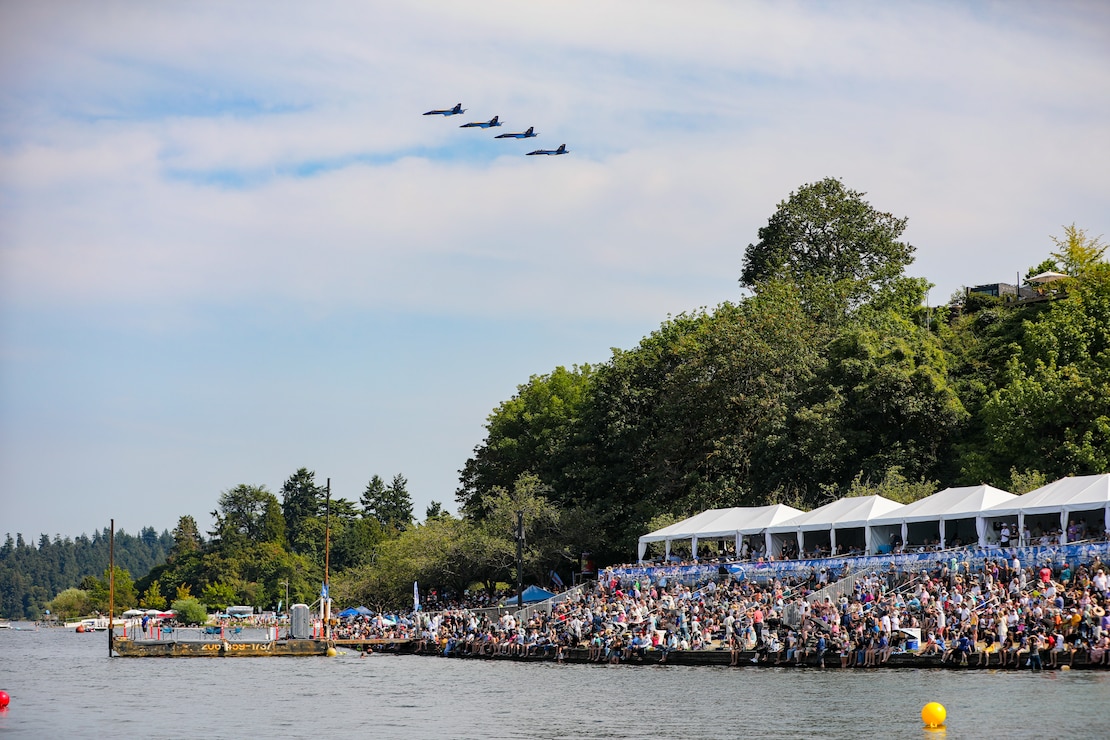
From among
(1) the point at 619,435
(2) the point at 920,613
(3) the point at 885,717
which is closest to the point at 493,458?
(1) the point at 619,435

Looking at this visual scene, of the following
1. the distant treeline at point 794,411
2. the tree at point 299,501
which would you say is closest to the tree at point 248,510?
the tree at point 299,501

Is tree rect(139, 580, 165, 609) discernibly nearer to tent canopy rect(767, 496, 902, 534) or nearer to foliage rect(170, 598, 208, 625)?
foliage rect(170, 598, 208, 625)

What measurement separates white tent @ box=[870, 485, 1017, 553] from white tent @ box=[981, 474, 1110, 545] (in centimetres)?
59

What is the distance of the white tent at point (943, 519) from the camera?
42.9m

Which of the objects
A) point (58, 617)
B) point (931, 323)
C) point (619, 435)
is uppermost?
point (931, 323)

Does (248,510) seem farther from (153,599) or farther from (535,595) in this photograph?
(535,595)

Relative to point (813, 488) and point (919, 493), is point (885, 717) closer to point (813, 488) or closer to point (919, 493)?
point (919, 493)

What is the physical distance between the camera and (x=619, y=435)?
231ft

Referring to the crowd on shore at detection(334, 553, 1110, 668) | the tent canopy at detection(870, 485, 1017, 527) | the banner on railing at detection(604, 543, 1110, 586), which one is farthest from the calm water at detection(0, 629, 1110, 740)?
the tent canopy at detection(870, 485, 1017, 527)

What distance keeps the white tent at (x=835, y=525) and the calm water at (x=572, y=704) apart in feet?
30.5

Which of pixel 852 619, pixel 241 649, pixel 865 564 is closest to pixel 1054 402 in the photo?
pixel 865 564

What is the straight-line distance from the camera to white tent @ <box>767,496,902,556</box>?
154 ft

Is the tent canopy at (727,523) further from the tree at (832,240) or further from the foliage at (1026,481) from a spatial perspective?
the tree at (832,240)

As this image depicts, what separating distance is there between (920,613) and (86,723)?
22.9 meters
